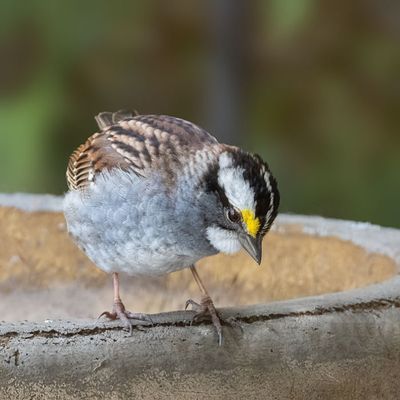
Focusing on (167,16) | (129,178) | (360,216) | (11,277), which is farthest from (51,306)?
(167,16)

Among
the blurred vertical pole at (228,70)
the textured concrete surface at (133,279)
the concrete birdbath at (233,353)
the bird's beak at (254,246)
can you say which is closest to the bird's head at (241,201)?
the bird's beak at (254,246)

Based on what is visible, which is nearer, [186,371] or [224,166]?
[186,371]

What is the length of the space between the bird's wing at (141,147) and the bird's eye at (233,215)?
4.8 inches

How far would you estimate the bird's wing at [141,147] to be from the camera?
1.80m

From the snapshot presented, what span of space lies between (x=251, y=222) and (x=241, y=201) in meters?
0.04

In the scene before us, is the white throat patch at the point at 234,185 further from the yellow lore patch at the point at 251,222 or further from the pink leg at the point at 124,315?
the pink leg at the point at 124,315

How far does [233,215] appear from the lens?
5.60 feet

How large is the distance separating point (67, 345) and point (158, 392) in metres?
0.13

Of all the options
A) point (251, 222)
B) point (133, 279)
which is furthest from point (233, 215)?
point (133, 279)

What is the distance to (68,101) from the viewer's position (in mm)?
4684

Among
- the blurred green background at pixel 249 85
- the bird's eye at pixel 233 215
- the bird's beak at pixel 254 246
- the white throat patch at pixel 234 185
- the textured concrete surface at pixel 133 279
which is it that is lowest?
the blurred green background at pixel 249 85

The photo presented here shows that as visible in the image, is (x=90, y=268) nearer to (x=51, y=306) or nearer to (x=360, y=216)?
(x=51, y=306)

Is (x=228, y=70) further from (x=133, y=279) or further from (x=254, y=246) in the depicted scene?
(x=254, y=246)

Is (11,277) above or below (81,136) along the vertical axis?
above
